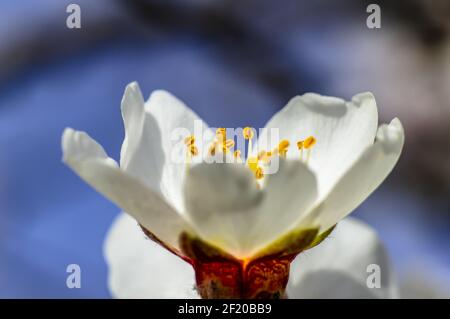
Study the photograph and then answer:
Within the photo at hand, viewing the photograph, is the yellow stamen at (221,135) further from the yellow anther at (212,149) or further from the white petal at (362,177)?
the white petal at (362,177)

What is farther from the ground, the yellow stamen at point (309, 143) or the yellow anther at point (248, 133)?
the yellow anther at point (248, 133)

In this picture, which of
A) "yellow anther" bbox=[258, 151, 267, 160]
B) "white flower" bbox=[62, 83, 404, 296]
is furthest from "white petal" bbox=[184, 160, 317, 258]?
"yellow anther" bbox=[258, 151, 267, 160]

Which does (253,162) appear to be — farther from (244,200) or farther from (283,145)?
(244,200)

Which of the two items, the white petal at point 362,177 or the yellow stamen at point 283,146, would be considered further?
the yellow stamen at point 283,146

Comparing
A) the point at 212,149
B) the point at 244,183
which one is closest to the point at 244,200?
the point at 244,183

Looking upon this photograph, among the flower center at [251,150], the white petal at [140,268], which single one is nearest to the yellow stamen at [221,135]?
the flower center at [251,150]

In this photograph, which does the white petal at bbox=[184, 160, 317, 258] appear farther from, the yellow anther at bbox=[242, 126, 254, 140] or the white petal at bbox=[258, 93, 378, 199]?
the yellow anther at bbox=[242, 126, 254, 140]

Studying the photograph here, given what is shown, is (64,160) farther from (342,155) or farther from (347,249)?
(347,249)
